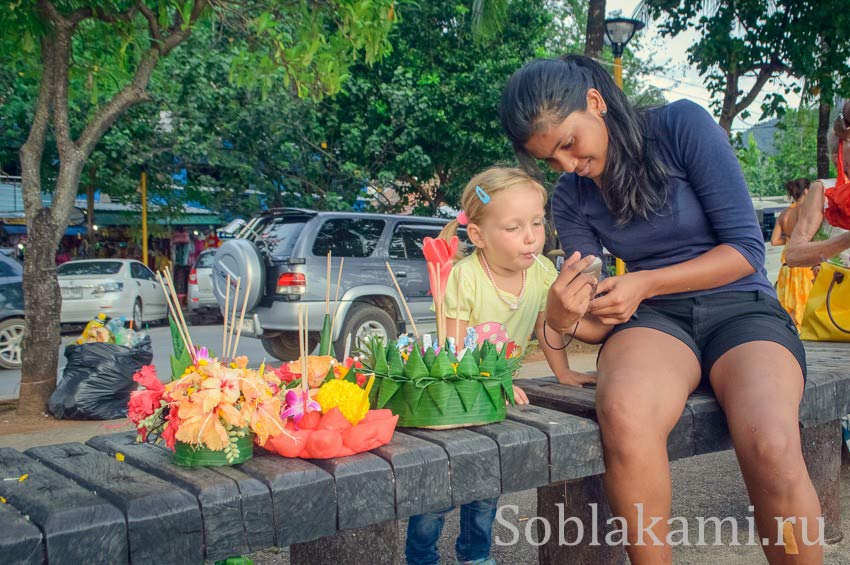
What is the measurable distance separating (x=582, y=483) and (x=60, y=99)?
5.31m

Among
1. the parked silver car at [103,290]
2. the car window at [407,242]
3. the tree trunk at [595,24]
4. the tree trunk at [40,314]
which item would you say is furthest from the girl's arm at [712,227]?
the parked silver car at [103,290]

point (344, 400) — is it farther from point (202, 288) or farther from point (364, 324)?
point (202, 288)

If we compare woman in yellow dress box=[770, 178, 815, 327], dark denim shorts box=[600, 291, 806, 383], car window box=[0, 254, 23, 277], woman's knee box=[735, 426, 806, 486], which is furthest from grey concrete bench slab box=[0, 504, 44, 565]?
car window box=[0, 254, 23, 277]

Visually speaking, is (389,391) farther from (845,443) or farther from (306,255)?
(306,255)

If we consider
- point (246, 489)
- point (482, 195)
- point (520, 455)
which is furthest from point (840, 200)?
point (246, 489)

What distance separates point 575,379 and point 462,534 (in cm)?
69

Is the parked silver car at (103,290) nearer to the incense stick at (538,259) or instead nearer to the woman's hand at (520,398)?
the incense stick at (538,259)

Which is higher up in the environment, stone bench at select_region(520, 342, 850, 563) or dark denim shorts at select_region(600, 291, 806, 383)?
dark denim shorts at select_region(600, 291, 806, 383)

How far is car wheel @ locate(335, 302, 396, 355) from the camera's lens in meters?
8.54

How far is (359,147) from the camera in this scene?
13.8 metres

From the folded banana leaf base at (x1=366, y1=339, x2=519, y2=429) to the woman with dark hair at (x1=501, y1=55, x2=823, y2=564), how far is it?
0.30 m

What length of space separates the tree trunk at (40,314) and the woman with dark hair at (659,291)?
4646mm

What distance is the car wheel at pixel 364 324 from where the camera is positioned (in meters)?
8.54

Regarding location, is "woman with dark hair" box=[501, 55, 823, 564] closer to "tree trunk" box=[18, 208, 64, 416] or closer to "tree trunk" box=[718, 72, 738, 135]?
"tree trunk" box=[18, 208, 64, 416]
